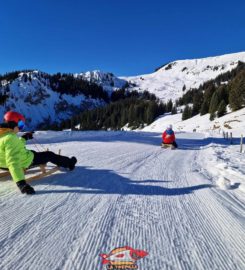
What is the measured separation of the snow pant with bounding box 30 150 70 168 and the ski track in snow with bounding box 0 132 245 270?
448mm

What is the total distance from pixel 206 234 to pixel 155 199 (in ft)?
4.24

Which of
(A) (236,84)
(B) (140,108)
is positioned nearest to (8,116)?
(A) (236,84)

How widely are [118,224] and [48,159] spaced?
2966 millimetres

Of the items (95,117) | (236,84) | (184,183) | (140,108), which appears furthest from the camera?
(95,117)

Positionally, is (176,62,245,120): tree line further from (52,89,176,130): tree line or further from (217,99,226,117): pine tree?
(52,89,176,130): tree line

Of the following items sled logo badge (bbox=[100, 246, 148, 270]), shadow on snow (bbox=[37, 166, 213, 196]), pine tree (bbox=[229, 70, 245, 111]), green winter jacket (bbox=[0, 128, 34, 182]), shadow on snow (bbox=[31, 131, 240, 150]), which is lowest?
shadow on snow (bbox=[31, 131, 240, 150])

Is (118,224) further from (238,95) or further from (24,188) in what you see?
(238,95)

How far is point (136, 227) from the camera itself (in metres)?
Result: 3.10

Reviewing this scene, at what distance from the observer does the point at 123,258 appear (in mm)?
2420

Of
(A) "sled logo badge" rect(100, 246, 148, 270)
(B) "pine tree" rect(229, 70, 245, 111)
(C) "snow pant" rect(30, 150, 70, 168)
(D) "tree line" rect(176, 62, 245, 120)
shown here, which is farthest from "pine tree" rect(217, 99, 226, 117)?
(A) "sled logo badge" rect(100, 246, 148, 270)

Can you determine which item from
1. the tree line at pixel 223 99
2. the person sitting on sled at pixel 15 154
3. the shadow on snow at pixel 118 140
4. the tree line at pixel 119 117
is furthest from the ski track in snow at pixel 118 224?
the tree line at pixel 119 117

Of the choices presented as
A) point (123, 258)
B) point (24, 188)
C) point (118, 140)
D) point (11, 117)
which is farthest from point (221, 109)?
point (123, 258)

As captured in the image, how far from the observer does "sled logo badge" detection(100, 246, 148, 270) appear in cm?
230

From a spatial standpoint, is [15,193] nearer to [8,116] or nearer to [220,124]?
[8,116]
